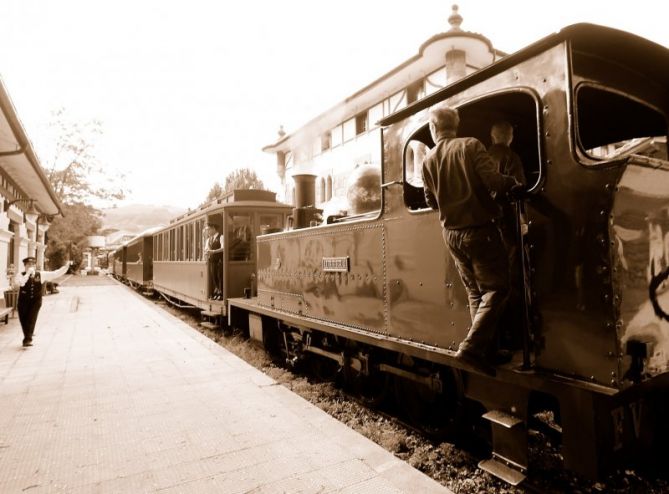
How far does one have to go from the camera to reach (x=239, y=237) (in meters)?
9.01

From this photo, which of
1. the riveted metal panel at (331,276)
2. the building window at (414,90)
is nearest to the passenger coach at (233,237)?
the riveted metal panel at (331,276)

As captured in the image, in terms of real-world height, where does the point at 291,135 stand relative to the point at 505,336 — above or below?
above

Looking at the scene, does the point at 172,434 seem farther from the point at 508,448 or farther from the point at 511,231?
the point at 511,231

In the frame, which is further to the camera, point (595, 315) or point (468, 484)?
point (468, 484)

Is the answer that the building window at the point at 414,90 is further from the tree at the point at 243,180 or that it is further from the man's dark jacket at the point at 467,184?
the tree at the point at 243,180

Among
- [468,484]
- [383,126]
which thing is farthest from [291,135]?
[468,484]

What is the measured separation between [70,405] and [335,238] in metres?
3.18

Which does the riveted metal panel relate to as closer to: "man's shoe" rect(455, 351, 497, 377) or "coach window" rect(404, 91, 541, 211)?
"coach window" rect(404, 91, 541, 211)

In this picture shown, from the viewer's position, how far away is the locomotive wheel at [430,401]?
348 cm

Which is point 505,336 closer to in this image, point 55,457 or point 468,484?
point 468,484

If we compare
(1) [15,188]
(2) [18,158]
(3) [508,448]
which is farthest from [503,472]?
(1) [15,188]

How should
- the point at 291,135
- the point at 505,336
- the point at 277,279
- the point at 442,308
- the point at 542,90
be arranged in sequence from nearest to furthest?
the point at 542,90 < the point at 505,336 < the point at 442,308 < the point at 277,279 < the point at 291,135

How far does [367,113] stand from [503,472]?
18.3 m

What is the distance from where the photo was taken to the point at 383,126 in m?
3.85
